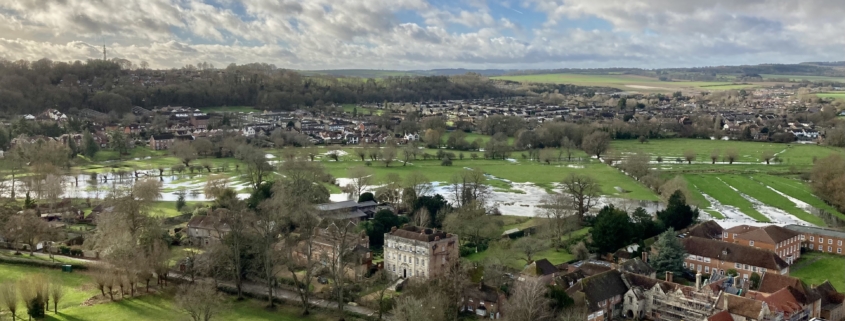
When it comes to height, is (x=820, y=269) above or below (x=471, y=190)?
below

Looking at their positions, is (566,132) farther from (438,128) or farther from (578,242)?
(578,242)

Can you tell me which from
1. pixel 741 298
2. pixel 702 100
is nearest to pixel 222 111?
pixel 741 298

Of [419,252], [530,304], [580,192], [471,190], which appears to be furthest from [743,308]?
[471,190]

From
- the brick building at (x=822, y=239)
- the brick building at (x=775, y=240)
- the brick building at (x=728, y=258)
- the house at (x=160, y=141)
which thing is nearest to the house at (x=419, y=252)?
the brick building at (x=728, y=258)

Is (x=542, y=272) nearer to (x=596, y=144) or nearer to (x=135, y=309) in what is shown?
(x=135, y=309)

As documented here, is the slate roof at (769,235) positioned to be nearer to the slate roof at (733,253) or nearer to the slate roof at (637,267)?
the slate roof at (733,253)

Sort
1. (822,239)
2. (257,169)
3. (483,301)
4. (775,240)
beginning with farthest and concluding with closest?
(257,169)
(822,239)
(775,240)
(483,301)

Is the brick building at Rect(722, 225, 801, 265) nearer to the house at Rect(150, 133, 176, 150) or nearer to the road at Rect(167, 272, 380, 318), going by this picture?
the road at Rect(167, 272, 380, 318)
